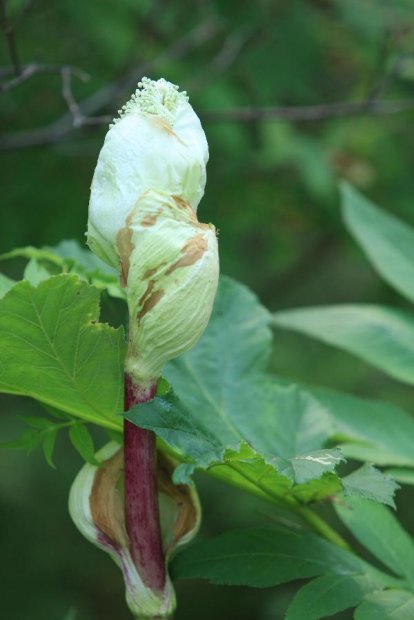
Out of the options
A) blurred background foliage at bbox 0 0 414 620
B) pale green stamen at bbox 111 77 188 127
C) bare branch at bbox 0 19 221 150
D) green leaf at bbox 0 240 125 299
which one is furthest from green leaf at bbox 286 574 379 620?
blurred background foliage at bbox 0 0 414 620

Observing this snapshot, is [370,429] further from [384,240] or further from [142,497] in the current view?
[142,497]

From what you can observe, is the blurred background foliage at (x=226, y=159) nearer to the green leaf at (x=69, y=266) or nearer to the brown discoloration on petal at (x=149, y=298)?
the green leaf at (x=69, y=266)

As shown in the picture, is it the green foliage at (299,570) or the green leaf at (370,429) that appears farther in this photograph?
the green leaf at (370,429)

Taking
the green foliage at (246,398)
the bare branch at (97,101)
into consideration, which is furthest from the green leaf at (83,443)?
the bare branch at (97,101)

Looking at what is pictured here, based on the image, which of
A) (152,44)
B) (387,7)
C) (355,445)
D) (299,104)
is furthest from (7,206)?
(355,445)

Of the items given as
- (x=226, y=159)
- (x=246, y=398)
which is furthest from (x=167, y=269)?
(x=226, y=159)

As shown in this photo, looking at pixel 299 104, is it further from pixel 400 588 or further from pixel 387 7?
pixel 400 588
